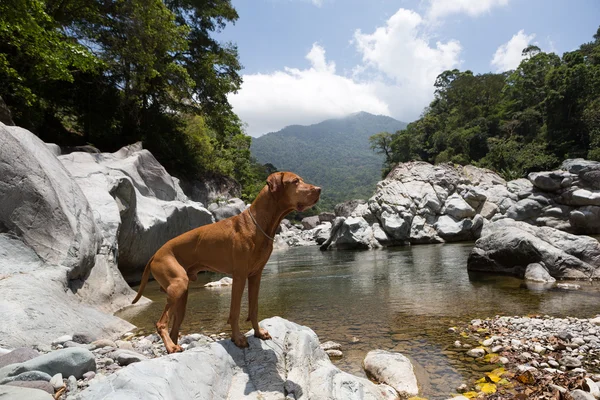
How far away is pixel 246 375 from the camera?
11.2 ft

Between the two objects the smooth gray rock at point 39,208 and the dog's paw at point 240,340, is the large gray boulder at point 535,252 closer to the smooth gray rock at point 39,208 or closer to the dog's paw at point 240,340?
the dog's paw at point 240,340

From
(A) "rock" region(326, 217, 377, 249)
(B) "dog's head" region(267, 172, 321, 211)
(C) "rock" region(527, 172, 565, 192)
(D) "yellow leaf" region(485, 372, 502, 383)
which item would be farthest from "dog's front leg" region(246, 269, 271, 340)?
(C) "rock" region(527, 172, 565, 192)

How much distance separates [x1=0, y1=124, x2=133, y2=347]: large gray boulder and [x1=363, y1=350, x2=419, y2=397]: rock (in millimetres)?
4615

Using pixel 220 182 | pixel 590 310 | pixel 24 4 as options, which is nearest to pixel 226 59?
pixel 220 182

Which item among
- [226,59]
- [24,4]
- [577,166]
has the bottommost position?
[577,166]

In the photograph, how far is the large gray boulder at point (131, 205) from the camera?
11.1m

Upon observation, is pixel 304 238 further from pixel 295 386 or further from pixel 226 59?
pixel 295 386

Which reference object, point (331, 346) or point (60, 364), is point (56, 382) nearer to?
point (60, 364)

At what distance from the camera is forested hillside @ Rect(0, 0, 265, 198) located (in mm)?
13055

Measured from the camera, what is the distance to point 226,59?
2755 centimetres

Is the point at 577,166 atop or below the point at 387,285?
atop

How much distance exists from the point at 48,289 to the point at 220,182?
86.1ft

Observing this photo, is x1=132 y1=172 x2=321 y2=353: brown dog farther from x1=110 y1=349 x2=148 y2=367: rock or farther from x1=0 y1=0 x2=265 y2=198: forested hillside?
x1=0 y1=0 x2=265 y2=198: forested hillside

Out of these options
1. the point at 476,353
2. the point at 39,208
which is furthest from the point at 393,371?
the point at 39,208
